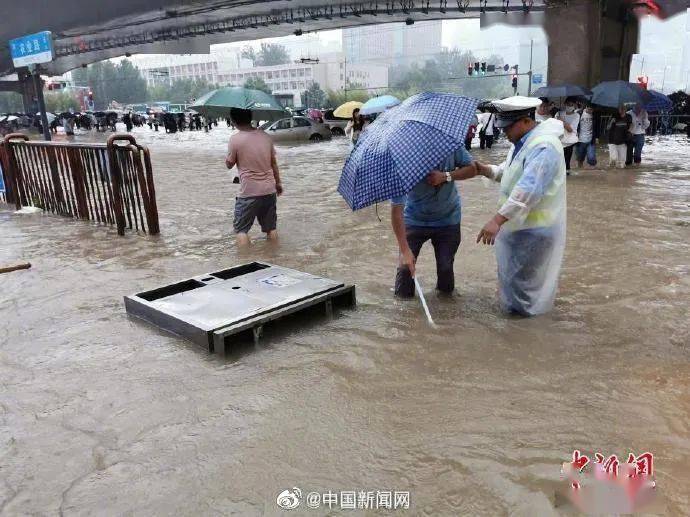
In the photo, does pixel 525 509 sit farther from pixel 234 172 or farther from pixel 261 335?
pixel 234 172

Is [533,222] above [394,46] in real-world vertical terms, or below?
below

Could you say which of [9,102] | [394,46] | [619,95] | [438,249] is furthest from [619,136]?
[9,102]

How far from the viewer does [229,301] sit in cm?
415

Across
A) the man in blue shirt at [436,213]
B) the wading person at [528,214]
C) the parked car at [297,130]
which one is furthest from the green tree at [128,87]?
the wading person at [528,214]

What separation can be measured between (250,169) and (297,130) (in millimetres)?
18611

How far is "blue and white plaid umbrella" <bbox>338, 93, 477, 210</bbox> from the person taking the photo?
3461mm

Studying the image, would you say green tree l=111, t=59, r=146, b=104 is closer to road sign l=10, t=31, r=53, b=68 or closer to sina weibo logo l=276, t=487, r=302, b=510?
road sign l=10, t=31, r=53, b=68

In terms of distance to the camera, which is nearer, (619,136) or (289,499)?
(289,499)

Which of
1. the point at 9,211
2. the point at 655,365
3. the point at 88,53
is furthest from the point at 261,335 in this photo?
the point at 88,53

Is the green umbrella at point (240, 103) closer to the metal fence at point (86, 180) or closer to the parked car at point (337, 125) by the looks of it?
the metal fence at point (86, 180)

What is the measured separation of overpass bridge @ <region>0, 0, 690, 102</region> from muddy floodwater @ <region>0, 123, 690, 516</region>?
16.7 metres

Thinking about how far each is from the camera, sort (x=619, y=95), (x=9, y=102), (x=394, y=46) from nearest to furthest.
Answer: (x=619, y=95)
(x=9, y=102)
(x=394, y=46)

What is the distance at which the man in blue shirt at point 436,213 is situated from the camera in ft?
12.8

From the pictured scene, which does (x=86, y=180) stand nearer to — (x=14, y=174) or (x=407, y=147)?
(x=14, y=174)
